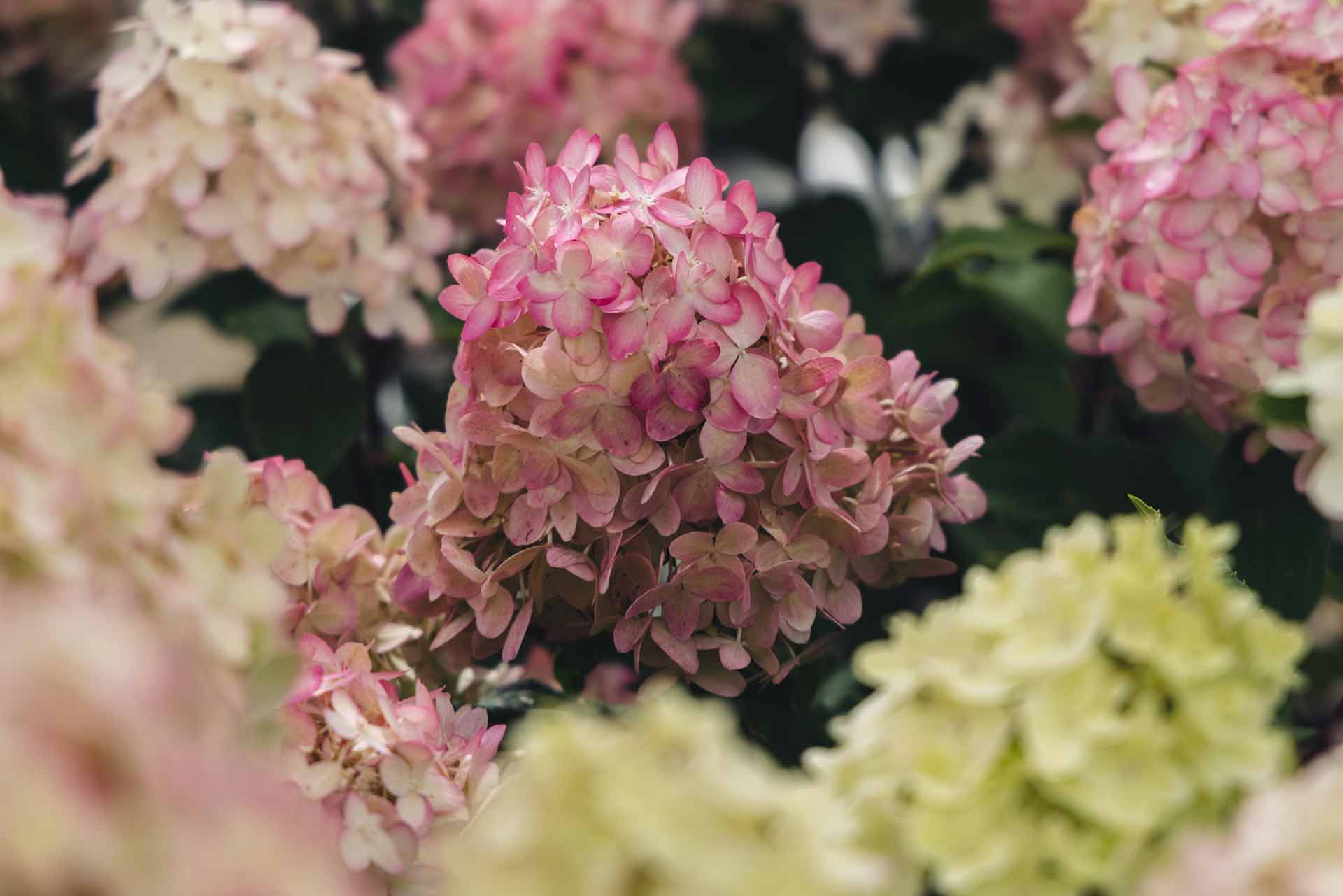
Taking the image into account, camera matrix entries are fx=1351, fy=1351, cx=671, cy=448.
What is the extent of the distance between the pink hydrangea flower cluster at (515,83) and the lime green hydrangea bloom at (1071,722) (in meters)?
0.68

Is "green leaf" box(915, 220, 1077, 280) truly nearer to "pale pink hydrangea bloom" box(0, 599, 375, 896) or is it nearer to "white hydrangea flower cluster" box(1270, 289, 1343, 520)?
"white hydrangea flower cluster" box(1270, 289, 1343, 520)

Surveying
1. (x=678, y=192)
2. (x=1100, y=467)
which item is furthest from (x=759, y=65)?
(x=678, y=192)

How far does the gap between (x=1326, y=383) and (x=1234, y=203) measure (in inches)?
10.8

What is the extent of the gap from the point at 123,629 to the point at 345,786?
0.72ft

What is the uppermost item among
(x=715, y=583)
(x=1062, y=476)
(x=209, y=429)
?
(x=715, y=583)

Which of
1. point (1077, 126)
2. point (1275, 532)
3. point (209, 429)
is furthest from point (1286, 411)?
point (209, 429)

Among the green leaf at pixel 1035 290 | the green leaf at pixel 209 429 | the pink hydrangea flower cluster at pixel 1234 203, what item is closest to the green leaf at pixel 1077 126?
the green leaf at pixel 1035 290

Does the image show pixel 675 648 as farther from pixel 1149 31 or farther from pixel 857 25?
pixel 857 25

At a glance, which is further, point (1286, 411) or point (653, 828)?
point (1286, 411)

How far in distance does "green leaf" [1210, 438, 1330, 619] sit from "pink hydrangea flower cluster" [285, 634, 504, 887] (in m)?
0.38

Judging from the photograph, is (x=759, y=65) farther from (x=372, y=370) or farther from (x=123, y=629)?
(x=123, y=629)

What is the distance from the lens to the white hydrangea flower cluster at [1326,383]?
375 millimetres

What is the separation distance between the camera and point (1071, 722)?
329mm

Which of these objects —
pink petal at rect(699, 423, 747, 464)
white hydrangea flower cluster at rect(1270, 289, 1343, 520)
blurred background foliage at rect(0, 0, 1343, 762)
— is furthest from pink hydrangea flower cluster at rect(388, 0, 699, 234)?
white hydrangea flower cluster at rect(1270, 289, 1343, 520)
